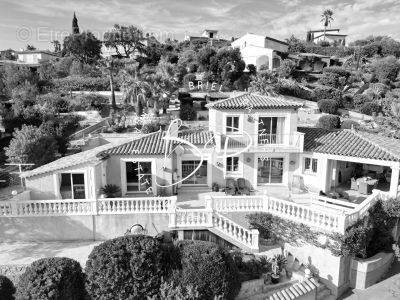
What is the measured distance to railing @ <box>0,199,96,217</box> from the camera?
59.6 feet

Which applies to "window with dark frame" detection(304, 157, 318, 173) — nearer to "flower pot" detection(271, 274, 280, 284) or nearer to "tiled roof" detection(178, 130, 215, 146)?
"tiled roof" detection(178, 130, 215, 146)

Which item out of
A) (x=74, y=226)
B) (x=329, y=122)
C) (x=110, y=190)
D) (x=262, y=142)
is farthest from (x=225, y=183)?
(x=329, y=122)

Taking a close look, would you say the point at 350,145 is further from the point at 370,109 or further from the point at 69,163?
the point at 370,109

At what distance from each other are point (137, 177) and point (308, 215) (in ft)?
39.3

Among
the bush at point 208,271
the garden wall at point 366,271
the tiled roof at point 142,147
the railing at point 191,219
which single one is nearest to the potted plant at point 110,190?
the tiled roof at point 142,147

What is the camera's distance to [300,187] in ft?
82.3

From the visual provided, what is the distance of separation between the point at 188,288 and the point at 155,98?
34.3m

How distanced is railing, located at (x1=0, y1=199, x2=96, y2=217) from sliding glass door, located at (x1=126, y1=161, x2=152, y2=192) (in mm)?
4953

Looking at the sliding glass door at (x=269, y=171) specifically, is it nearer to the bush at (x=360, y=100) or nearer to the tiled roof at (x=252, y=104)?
the tiled roof at (x=252, y=104)

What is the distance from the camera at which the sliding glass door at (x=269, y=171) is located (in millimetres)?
25938

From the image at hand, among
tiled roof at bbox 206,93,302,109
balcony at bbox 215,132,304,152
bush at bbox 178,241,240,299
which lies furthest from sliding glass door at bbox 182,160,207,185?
bush at bbox 178,241,240,299

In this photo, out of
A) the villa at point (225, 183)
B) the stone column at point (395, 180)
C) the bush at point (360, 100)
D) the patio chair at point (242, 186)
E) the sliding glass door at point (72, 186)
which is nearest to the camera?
the villa at point (225, 183)

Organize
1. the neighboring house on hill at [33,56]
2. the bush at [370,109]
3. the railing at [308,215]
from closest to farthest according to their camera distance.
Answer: the railing at [308,215] → the bush at [370,109] → the neighboring house on hill at [33,56]

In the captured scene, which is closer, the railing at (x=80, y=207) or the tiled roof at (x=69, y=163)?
the railing at (x=80, y=207)
